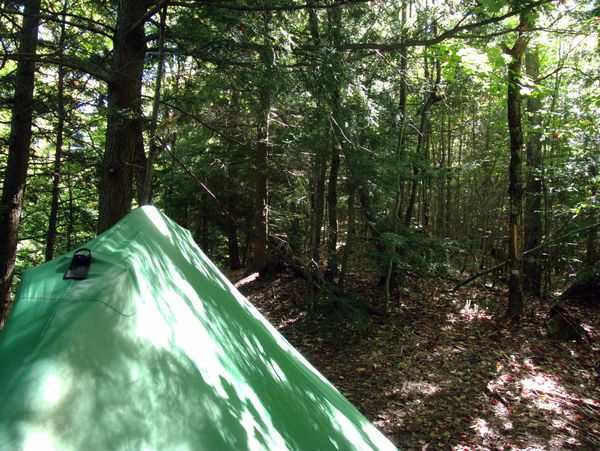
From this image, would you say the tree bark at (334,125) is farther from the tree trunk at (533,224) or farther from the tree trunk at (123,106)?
the tree trunk at (533,224)

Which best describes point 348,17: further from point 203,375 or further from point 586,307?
point 586,307

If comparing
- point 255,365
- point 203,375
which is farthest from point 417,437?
point 203,375

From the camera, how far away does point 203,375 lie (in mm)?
1758

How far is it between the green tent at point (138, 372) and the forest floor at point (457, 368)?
2.97 meters

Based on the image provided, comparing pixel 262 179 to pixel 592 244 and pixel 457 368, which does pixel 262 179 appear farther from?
pixel 592 244

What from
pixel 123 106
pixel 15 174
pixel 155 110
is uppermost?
pixel 123 106

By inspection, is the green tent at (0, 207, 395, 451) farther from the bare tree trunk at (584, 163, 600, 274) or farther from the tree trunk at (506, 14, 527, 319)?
the bare tree trunk at (584, 163, 600, 274)

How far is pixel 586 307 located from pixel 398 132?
5.40m

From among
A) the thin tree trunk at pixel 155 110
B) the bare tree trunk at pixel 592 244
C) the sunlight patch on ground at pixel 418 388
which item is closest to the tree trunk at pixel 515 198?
the bare tree trunk at pixel 592 244

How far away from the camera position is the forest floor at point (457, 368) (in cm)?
488

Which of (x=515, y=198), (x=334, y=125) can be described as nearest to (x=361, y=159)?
(x=334, y=125)

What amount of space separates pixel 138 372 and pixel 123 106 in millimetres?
4645

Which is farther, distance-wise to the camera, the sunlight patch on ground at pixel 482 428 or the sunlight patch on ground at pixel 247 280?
the sunlight patch on ground at pixel 247 280

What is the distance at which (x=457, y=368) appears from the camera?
21.2 feet
